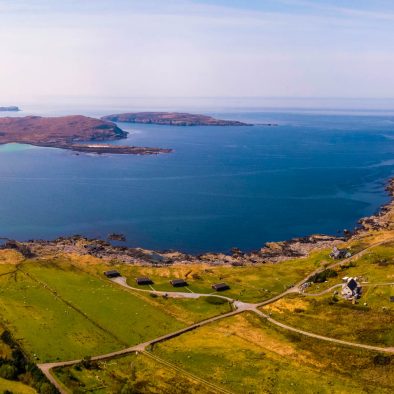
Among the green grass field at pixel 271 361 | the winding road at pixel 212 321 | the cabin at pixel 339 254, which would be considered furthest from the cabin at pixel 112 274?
the cabin at pixel 339 254

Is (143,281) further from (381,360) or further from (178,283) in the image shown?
(381,360)

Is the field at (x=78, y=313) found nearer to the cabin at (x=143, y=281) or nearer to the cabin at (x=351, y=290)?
the cabin at (x=143, y=281)

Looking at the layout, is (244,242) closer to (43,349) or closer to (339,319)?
(339,319)

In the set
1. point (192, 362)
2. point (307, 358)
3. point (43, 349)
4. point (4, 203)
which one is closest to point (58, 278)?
point (43, 349)

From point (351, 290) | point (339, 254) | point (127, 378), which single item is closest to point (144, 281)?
point (127, 378)

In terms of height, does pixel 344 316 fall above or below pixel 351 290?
below

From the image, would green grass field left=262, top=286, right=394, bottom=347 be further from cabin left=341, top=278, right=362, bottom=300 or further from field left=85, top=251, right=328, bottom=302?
field left=85, top=251, right=328, bottom=302

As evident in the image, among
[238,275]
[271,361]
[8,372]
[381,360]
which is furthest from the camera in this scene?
[238,275]
